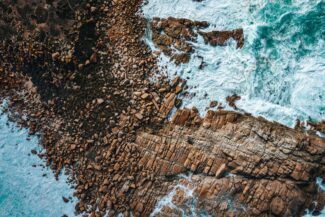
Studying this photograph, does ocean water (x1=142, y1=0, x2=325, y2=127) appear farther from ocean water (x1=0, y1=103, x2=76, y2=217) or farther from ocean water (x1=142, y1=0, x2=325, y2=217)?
ocean water (x1=0, y1=103, x2=76, y2=217)

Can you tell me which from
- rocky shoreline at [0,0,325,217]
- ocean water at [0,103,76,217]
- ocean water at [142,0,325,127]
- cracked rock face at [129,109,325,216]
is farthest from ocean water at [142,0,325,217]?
ocean water at [0,103,76,217]

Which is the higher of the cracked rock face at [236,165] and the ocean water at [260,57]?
the ocean water at [260,57]

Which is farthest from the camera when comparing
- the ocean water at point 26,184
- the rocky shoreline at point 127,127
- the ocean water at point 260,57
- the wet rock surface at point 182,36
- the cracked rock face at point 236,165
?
the wet rock surface at point 182,36

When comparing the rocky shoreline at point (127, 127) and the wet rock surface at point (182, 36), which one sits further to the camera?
the wet rock surface at point (182, 36)

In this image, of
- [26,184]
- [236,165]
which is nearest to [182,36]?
[236,165]

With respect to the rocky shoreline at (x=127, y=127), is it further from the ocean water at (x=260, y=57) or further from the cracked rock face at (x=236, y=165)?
the ocean water at (x=260, y=57)

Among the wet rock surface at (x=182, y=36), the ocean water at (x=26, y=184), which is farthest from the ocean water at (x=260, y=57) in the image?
the ocean water at (x=26, y=184)

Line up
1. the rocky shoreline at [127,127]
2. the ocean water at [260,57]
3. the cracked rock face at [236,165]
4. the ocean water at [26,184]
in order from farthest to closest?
the ocean water at [26,184]
the ocean water at [260,57]
the rocky shoreline at [127,127]
the cracked rock face at [236,165]

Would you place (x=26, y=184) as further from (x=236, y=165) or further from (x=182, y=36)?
(x=182, y=36)
